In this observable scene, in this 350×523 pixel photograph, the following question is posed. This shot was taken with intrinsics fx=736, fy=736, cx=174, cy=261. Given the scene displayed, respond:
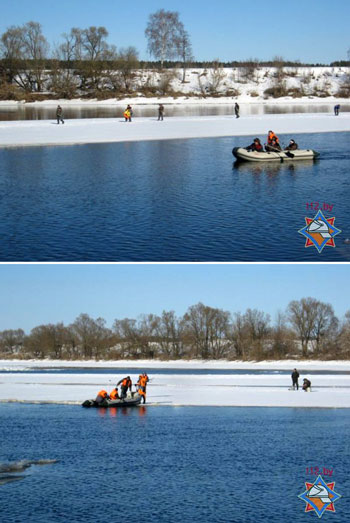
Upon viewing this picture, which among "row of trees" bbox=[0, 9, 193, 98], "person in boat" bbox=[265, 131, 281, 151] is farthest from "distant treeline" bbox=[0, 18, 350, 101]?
"person in boat" bbox=[265, 131, 281, 151]

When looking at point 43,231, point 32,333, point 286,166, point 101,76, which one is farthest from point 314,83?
point 43,231

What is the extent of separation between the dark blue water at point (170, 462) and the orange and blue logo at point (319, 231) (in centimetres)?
492

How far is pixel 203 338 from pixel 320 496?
52.1 meters

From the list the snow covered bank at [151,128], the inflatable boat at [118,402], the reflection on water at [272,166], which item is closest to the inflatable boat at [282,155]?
the reflection on water at [272,166]

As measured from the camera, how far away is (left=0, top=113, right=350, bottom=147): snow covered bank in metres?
41.4

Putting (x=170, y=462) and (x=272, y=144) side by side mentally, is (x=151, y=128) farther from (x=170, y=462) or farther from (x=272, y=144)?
(x=170, y=462)

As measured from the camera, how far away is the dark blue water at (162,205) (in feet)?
64.9

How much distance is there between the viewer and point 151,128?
1827 inches

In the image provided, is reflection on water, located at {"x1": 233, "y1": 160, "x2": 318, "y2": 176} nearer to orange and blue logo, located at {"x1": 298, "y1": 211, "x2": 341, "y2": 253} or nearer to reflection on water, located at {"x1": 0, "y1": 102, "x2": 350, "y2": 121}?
orange and blue logo, located at {"x1": 298, "y1": 211, "x2": 341, "y2": 253}

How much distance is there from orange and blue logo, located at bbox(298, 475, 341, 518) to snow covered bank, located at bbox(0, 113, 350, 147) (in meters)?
27.4

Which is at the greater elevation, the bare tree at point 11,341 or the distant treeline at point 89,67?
the distant treeline at point 89,67

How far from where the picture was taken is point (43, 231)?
21344 millimetres

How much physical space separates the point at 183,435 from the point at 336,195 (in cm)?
1101

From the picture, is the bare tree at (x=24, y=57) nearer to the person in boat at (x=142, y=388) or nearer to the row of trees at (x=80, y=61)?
the row of trees at (x=80, y=61)
